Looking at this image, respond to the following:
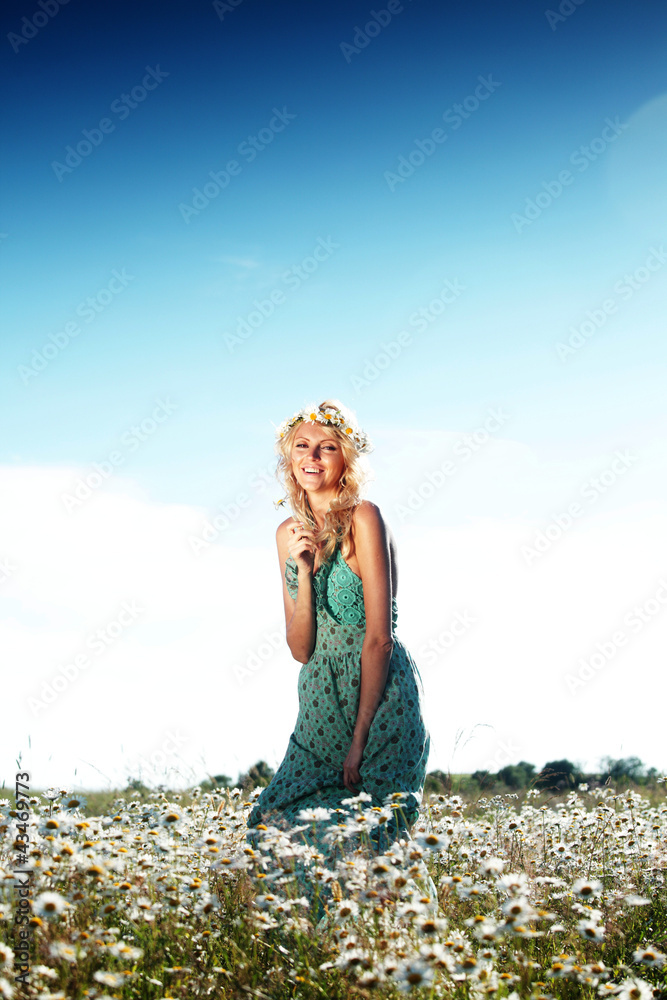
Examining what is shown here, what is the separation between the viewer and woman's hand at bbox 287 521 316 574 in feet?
15.2

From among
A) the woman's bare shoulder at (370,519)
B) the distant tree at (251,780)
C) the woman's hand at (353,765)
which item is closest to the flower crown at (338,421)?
the woman's bare shoulder at (370,519)

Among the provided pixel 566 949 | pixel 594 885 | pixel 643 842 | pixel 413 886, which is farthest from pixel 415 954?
pixel 643 842

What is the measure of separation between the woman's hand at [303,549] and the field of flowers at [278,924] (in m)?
1.35

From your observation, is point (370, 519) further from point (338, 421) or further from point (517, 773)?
point (517, 773)

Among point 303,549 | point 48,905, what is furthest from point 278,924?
point 303,549

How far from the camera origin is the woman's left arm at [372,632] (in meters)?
4.39

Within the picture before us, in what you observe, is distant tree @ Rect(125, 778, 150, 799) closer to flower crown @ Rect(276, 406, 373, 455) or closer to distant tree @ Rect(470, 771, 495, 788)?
distant tree @ Rect(470, 771, 495, 788)

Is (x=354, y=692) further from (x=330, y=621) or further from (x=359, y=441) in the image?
(x=359, y=441)

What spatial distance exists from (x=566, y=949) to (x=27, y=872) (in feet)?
8.74

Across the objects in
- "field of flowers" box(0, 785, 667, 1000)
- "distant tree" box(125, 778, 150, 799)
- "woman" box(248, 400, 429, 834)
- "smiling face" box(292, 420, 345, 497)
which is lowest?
"field of flowers" box(0, 785, 667, 1000)

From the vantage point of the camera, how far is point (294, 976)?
3.05 m

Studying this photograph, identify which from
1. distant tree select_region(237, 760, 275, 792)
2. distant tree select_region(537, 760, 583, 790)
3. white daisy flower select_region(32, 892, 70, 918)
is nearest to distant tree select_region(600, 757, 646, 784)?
distant tree select_region(537, 760, 583, 790)

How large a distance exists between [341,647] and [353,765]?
2.13 ft

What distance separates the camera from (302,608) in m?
4.66
